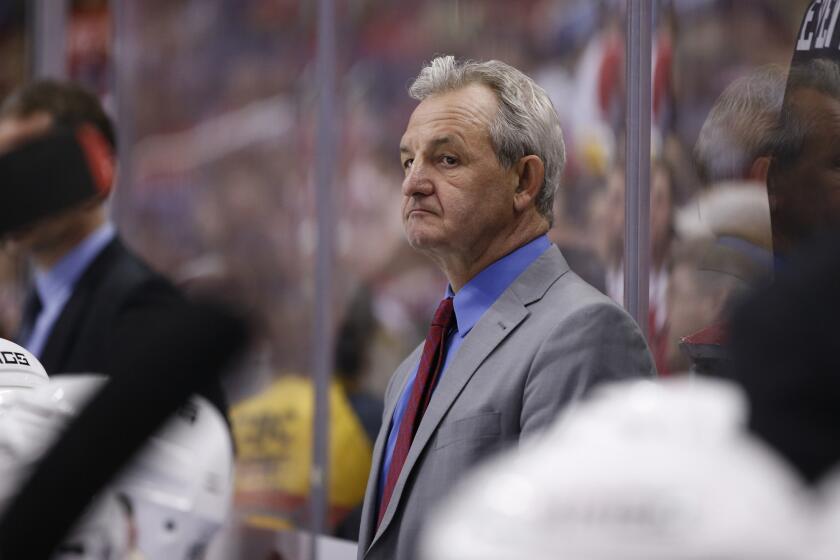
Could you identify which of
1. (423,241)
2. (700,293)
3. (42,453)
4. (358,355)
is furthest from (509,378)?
(358,355)

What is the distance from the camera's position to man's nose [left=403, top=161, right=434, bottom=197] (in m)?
2.87

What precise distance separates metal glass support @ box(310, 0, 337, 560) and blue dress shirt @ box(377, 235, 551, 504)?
1969 millimetres

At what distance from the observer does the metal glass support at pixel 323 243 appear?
15.9 feet

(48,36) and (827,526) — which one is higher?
(827,526)

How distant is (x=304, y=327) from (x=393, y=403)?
2.09 metres

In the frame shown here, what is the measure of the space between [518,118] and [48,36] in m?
4.06

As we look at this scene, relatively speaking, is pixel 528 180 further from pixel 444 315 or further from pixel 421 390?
pixel 421 390

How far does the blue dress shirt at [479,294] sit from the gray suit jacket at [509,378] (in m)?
0.07

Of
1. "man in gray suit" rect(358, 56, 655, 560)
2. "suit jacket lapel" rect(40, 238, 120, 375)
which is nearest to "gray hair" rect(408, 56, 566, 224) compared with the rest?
"man in gray suit" rect(358, 56, 655, 560)

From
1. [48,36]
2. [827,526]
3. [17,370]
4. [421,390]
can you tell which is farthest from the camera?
[48,36]

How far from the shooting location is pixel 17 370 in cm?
216

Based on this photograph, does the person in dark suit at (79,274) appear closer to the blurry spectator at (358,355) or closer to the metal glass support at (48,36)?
the blurry spectator at (358,355)

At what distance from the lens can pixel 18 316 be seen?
6.17 metres

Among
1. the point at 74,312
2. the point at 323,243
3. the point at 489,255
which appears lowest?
the point at 323,243
